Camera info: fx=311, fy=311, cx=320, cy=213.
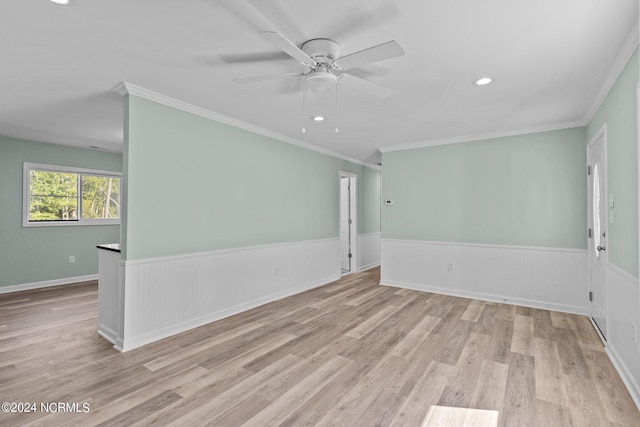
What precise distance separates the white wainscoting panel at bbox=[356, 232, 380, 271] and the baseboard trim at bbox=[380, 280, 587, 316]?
4.52 feet

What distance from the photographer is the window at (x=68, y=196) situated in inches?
201

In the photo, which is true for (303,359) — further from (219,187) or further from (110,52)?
(110,52)

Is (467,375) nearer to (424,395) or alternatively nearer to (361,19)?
(424,395)

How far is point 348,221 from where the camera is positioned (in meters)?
6.89

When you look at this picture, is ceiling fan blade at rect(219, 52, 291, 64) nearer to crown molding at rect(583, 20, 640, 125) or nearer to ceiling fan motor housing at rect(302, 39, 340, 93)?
ceiling fan motor housing at rect(302, 39, 340, 93)

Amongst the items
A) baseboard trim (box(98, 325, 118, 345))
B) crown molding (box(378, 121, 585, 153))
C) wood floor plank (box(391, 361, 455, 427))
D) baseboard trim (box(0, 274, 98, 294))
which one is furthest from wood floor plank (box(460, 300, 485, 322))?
baseboard trim (box(0, 274, 98, 294))

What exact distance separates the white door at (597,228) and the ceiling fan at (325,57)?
8.20ft

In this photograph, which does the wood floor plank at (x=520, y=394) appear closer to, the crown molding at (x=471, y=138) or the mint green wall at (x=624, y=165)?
the mint green wall at (x=624, y=165)

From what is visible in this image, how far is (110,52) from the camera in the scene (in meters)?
2.31

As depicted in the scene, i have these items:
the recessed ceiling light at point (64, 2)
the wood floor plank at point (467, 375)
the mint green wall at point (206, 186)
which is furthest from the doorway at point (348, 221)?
the recessed ceiling light at point (64, 2)

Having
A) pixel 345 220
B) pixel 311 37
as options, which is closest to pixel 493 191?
pixel 345 220

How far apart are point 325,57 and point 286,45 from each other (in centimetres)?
45

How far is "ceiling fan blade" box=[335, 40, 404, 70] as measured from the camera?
70.8 inches

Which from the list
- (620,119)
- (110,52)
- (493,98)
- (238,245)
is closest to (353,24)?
(110,52)
